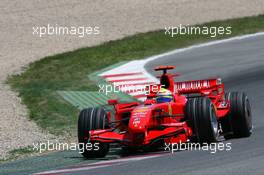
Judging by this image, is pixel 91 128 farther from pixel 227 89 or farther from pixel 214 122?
pixel 227 89

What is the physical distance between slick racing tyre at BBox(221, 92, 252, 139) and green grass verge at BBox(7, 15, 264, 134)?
400 cm

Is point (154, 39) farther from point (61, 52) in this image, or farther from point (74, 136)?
point (74, 136)

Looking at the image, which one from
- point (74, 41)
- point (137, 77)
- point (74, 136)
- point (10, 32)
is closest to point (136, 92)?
point (137, 77)

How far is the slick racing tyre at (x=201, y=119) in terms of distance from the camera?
1296 centimetres

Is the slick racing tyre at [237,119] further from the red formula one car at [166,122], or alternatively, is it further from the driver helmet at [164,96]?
the driver helmet at [164,96]

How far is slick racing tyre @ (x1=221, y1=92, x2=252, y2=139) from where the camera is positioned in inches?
556

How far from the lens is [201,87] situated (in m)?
15.2

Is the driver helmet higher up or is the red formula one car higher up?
the driver helmet

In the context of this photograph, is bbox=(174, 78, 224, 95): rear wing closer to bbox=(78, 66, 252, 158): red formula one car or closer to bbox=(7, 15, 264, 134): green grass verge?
bbox=(78, 66, 252, 158): red formula one car

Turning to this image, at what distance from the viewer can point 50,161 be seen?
13.4 meters

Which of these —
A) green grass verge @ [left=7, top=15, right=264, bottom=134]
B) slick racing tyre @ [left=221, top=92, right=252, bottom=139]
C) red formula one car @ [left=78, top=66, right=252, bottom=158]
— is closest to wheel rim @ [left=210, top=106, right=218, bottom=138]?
red formula one car @ [left=78, top=66, right=252, bottom=158]

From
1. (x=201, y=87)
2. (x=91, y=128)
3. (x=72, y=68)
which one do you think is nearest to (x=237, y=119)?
(x=201, y=87)

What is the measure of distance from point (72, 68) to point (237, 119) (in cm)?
1145

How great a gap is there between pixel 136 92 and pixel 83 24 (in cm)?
1225
